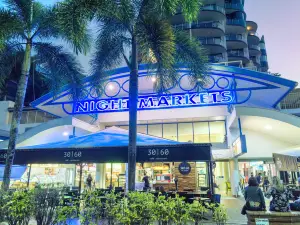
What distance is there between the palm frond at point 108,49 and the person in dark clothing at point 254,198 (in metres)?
6.54

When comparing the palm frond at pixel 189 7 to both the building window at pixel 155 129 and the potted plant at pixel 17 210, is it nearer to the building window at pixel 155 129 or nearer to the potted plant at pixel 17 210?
the potted plant at pixel 17 210

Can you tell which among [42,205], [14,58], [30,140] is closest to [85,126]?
[30,140]

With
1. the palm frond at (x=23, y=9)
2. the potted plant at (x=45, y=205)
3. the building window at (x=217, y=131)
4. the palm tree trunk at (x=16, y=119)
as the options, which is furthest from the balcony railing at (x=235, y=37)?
the potted plant at (x=45, y=205)

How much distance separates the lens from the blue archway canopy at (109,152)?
795cm

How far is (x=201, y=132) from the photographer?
18.4 metres

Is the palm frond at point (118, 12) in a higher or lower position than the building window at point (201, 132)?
higher

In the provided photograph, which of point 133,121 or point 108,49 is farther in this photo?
point 108,49

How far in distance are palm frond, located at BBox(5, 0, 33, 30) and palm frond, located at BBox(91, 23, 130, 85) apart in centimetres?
282

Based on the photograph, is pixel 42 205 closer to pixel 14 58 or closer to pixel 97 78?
pixel 97 78

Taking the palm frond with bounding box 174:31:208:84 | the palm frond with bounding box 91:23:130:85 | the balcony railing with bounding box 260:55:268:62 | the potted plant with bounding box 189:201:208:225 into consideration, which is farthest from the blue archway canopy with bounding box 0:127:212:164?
the balcony railing with bounding box 260:55:268:62

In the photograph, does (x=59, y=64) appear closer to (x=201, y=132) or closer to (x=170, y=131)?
(x=170, y=131)

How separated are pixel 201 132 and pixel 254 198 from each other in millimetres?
11633

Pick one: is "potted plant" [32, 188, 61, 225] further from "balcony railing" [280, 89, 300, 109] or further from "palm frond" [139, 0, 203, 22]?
"balcony railing" [280, 89, 300, 109]

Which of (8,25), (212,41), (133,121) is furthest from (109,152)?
(212,41)
